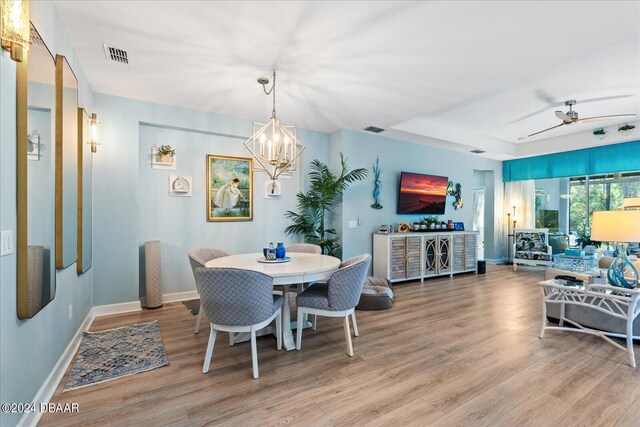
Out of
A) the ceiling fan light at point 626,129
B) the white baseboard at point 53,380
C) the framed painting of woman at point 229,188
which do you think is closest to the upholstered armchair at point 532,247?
the ceiling fan light at point 626,129

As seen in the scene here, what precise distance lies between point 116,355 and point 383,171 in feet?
15.3

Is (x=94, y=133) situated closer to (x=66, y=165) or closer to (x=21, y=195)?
(x=66, y=165)

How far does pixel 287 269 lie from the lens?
2451mm

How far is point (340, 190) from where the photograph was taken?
15.8 ft

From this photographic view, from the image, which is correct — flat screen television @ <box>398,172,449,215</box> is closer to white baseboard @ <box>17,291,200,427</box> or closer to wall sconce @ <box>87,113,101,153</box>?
white baseboard @ <box>17,291,200,427</box>

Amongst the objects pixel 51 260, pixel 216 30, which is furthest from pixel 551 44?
pixel 51 260

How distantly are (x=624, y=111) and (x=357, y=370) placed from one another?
576 cm

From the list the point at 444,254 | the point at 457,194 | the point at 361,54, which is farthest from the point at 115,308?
the point at 457,194

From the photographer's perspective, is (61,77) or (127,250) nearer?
(61,77)

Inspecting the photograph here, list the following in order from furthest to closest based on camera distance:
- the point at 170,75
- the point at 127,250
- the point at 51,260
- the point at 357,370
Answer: the point at 127,250, the point at 170,75, the point at 357,370, the point at 51,260

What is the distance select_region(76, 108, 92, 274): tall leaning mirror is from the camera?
107 inches

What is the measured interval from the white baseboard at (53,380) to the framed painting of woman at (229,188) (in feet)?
6.76

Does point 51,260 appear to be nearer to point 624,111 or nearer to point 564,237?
point 624,111

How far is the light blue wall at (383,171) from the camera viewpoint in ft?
16.7
